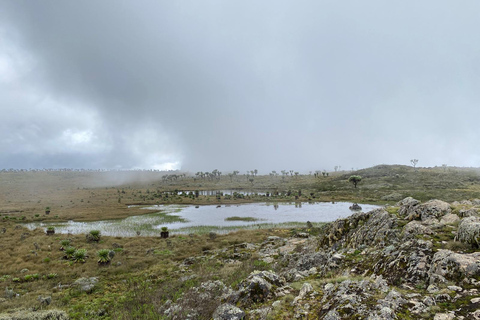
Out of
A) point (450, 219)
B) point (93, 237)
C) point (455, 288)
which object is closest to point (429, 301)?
point (455, 288)

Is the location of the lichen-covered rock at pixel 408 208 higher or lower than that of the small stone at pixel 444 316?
higher

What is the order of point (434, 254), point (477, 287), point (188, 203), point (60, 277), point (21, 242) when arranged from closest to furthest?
point (477, 287) → point (434, 254) → point (60, 277) → point (21, 242) → point (188, 203)

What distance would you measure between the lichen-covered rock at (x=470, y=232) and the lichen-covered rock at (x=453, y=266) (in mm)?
983

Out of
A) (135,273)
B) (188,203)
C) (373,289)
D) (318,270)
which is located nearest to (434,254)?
(373,289)

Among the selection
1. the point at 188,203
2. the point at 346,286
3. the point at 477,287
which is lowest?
the point at 188,203

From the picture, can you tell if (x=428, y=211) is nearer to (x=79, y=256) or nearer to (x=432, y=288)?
(x=432, y=288)

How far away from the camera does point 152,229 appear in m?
41.6

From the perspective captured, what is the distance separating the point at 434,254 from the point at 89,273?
74.5 feet

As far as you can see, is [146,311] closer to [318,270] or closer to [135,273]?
[318,270]

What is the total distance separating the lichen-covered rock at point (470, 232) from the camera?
771 centimetres

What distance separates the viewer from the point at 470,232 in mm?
8000

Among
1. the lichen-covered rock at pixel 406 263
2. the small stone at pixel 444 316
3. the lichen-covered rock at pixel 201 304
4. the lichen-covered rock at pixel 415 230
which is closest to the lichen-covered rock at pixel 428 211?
the lichen-covered rock at pixel 415 230

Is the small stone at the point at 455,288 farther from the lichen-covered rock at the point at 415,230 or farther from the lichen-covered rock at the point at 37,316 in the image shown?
the lichen-covered rock at the point at 37,316

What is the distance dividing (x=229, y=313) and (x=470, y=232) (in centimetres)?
905
